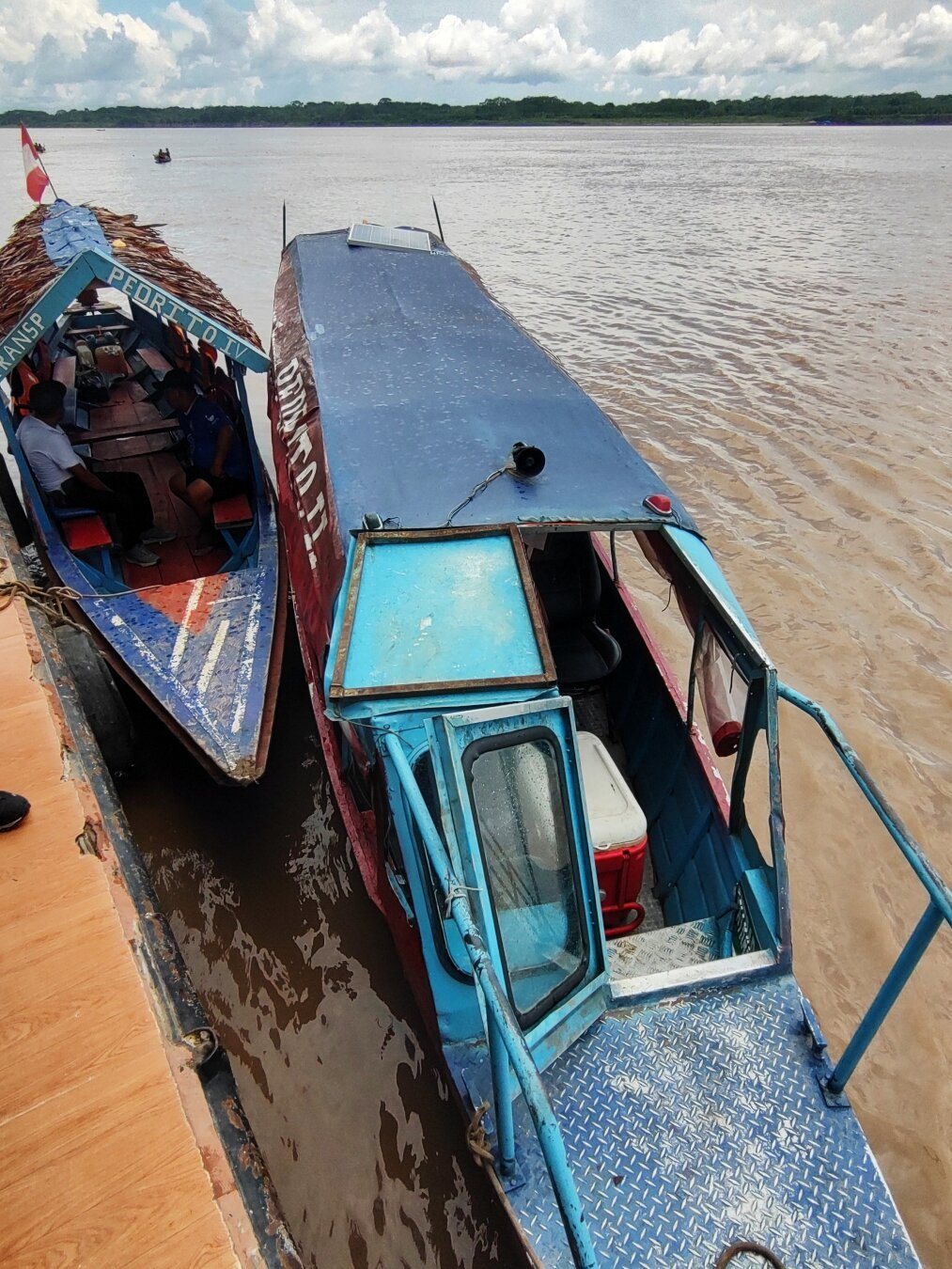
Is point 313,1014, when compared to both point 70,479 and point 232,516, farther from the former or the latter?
point 70,479

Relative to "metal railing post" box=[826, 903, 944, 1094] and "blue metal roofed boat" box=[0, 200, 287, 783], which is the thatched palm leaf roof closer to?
"blue metal roofed boat" box=[0, 200, 287, 783]

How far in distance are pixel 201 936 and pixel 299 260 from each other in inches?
277

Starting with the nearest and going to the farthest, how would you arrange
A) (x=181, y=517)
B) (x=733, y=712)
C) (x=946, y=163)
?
(x=733, y=712) < (x=181, y=517) < (x=946, y=163)

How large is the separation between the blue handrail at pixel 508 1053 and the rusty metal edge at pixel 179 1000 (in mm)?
790

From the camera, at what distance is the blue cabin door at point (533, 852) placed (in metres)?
2.77

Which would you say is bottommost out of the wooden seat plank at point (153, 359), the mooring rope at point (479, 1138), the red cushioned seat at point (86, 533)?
the mooring rope at point (479, 1138)

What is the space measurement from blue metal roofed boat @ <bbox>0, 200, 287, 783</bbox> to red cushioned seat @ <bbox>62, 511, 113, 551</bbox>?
0.4 inches

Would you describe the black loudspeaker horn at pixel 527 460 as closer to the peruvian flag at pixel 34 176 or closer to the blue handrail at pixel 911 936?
the blue handrail at pixel 911 936

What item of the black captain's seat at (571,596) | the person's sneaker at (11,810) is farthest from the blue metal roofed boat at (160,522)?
the black captain's seat at (571,596)

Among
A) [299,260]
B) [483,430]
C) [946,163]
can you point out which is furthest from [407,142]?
[483,430]

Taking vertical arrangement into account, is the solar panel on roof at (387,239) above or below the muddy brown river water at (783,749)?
above

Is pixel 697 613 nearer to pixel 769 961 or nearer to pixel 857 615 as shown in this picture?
pixel 769 961

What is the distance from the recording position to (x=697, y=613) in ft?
13.1

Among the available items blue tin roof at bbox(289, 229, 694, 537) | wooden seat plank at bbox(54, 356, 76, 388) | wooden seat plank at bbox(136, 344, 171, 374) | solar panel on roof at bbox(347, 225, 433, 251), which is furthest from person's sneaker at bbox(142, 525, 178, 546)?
solar panel on roof at bbox(347, 225, 433, 251)
